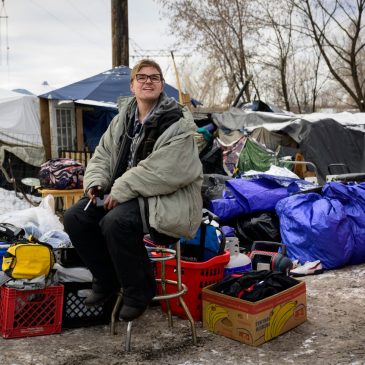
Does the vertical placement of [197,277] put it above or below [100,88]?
below

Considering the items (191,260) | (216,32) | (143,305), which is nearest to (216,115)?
(191,260)

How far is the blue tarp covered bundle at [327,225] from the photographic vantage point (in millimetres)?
4742

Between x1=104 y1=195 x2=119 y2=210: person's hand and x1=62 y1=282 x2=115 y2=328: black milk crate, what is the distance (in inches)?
29.8

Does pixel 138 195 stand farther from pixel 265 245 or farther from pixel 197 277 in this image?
pixel 265 245

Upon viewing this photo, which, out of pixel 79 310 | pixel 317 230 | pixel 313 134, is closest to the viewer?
pixel 79 310

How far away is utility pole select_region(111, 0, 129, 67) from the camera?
9.94m

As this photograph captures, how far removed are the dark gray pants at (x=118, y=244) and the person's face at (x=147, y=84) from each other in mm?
Answer: 720

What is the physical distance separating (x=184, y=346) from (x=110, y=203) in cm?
101

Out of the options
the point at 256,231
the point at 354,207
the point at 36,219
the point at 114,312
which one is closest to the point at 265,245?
the point at 256,231

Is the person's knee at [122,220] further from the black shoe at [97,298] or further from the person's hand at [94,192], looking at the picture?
the black shoe at [97,298]

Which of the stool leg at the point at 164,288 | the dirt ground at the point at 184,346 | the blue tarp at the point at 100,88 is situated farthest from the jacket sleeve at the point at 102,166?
the blue tarp at the point at 100,88

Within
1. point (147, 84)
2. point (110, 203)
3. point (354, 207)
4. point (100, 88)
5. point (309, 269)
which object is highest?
point (100, 88)

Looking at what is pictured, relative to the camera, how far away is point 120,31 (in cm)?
999

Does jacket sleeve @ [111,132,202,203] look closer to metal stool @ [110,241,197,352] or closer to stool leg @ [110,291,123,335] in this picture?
metal stool @ [110,241,197,352]
